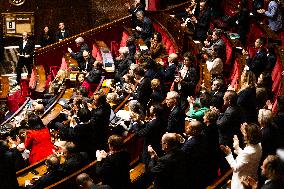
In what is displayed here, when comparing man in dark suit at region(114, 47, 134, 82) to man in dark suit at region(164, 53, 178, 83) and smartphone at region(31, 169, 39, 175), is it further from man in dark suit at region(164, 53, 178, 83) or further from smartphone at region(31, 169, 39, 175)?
smartphone at region(31, 169, 39, 175)

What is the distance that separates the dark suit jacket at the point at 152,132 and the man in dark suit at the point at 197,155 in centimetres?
38

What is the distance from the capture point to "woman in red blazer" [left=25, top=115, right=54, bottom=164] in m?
5.12

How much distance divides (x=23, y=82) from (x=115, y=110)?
2.77 metres

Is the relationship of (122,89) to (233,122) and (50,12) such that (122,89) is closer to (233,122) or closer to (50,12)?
(233,122)

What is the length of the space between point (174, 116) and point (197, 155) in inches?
23.9

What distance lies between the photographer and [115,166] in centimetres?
381

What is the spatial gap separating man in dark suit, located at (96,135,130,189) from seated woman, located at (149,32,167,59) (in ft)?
11.9

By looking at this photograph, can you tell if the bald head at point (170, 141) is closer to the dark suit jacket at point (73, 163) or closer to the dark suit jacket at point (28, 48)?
the dark suit jacket at point (73, 163)

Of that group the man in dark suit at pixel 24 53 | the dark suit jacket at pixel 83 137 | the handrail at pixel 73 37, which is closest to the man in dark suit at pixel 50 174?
the dark suit jacket at pixel 83 137

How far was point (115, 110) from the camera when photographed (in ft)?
18.9

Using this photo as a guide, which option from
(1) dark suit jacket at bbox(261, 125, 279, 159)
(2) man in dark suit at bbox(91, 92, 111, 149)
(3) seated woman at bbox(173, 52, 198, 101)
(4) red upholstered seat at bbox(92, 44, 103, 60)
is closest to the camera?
(1) dark suit jacket at bbox(261, 125, 279, 159)

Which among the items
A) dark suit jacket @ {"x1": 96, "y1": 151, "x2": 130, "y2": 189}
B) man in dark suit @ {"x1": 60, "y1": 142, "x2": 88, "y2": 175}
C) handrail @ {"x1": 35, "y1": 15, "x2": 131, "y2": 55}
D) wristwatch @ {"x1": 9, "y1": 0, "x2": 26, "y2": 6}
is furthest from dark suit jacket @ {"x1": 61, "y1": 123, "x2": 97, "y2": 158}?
wristwatch @ {"x1": 9, "y1": 0, "x2": 26, "y2": 6}

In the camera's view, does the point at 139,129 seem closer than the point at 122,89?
Yes

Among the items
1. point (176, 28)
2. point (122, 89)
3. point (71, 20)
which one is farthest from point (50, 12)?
point (122, 89)
